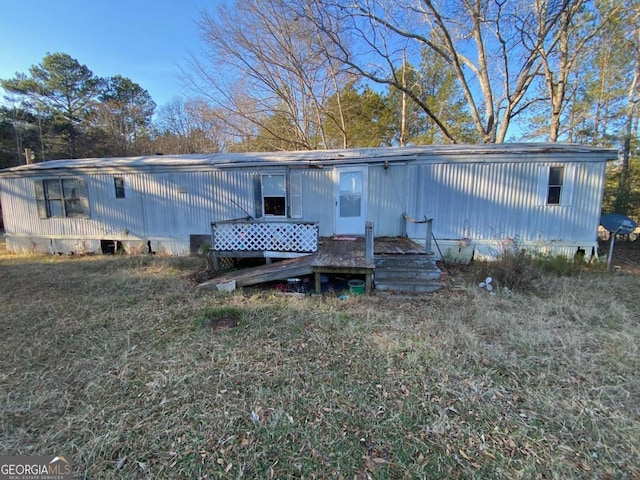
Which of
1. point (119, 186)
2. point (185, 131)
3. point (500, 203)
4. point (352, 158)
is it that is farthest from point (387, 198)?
point (185, 131)

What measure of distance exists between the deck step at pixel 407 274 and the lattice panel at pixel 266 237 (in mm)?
1624

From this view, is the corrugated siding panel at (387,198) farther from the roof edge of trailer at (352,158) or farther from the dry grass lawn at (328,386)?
the dry grass lawn at (328,386)

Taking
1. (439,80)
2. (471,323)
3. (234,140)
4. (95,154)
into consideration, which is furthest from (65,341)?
(95,154)

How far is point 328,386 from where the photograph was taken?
Answer: 282 centimetres

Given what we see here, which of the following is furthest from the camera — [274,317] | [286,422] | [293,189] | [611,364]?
[293,189]

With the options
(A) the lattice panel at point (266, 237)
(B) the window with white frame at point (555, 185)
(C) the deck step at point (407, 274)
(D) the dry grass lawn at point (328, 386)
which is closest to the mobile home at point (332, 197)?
(B) the window with white frame at point (555, 185)

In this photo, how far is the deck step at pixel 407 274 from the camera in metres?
5.35

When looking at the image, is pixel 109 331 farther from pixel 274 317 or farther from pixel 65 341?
pixel 274 317

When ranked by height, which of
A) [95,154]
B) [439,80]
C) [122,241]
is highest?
[439,80]

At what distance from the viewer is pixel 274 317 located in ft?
14.5

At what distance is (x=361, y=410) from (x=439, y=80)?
2031cm

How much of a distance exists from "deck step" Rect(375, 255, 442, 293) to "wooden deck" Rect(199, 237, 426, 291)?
0.88 ft

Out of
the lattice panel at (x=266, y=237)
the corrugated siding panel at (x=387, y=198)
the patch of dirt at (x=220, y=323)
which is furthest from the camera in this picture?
the corrugated siding panel at (x=387, y=198)

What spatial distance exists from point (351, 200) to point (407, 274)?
132 inches
